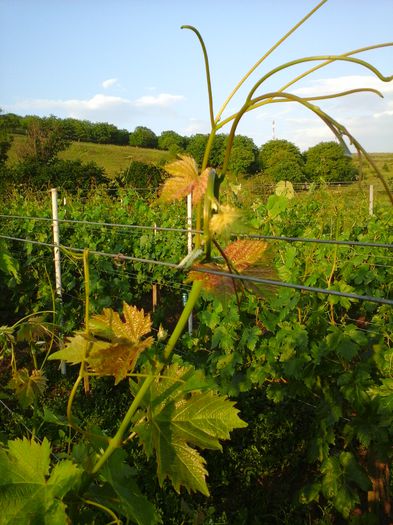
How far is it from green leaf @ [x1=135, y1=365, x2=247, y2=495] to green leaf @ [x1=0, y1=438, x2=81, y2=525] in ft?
0.45

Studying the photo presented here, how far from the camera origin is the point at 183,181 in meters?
0.69

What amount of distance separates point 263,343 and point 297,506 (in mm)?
855

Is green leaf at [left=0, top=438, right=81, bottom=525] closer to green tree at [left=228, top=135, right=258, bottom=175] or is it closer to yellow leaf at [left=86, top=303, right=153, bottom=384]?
yellow leaf at [left=86, top=303, right=153, bottom=384]

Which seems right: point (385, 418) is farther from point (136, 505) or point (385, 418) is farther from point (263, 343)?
point (136, 505)

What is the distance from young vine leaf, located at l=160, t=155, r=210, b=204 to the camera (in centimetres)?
68

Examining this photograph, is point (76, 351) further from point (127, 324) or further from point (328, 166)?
point (328, 166)

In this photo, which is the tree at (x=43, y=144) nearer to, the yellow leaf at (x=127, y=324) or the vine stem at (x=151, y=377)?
the yellow leaf at (x=127, y=324)

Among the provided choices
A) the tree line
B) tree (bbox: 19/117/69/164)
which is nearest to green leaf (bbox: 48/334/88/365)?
the tree line

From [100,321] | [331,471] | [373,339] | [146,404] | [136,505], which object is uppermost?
[100,321]

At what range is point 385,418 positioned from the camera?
2.18m

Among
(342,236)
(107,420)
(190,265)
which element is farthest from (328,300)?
(190,265)

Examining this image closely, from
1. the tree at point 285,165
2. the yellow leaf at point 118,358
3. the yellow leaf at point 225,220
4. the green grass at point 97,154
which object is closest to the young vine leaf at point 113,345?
the yellow leaf at point 118,358

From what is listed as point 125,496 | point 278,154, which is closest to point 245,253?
point 125,496

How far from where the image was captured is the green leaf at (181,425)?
833 mm
